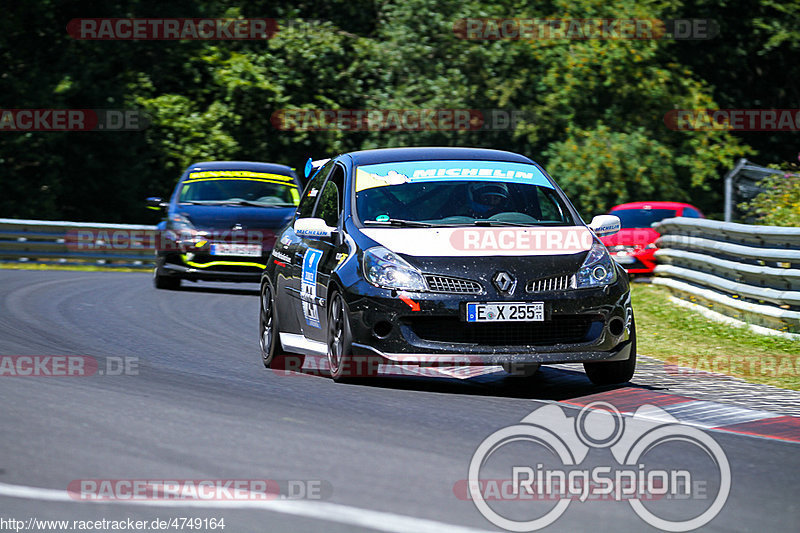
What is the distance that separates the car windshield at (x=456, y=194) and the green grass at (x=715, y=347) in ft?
6.88

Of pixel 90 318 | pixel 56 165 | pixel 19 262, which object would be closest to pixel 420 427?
pixel 90 318

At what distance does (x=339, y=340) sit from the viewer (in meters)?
9.19

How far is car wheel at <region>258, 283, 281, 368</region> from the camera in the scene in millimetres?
10633

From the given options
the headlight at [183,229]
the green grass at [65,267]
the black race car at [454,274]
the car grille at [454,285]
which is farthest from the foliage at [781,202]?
the green grass at [65,267]

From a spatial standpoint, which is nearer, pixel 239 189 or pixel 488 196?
pixel 488 196

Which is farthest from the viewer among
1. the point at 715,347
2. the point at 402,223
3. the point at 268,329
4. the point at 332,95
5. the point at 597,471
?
the point at 332,95

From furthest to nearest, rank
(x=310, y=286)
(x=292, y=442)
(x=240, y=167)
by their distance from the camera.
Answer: (x=240, y=167), (x=310, y=286), (x=292, y=442)

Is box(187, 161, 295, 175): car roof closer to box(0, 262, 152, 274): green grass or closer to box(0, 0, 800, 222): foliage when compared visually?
box(0, 262, 152, 274): green grass

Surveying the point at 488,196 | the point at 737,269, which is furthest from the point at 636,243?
the point at 488,196

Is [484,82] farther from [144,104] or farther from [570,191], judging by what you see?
[144,104]

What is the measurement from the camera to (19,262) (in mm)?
26734

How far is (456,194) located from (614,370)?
1.72 metres

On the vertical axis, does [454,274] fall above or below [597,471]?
above

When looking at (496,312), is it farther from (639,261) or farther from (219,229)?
(639,261)
